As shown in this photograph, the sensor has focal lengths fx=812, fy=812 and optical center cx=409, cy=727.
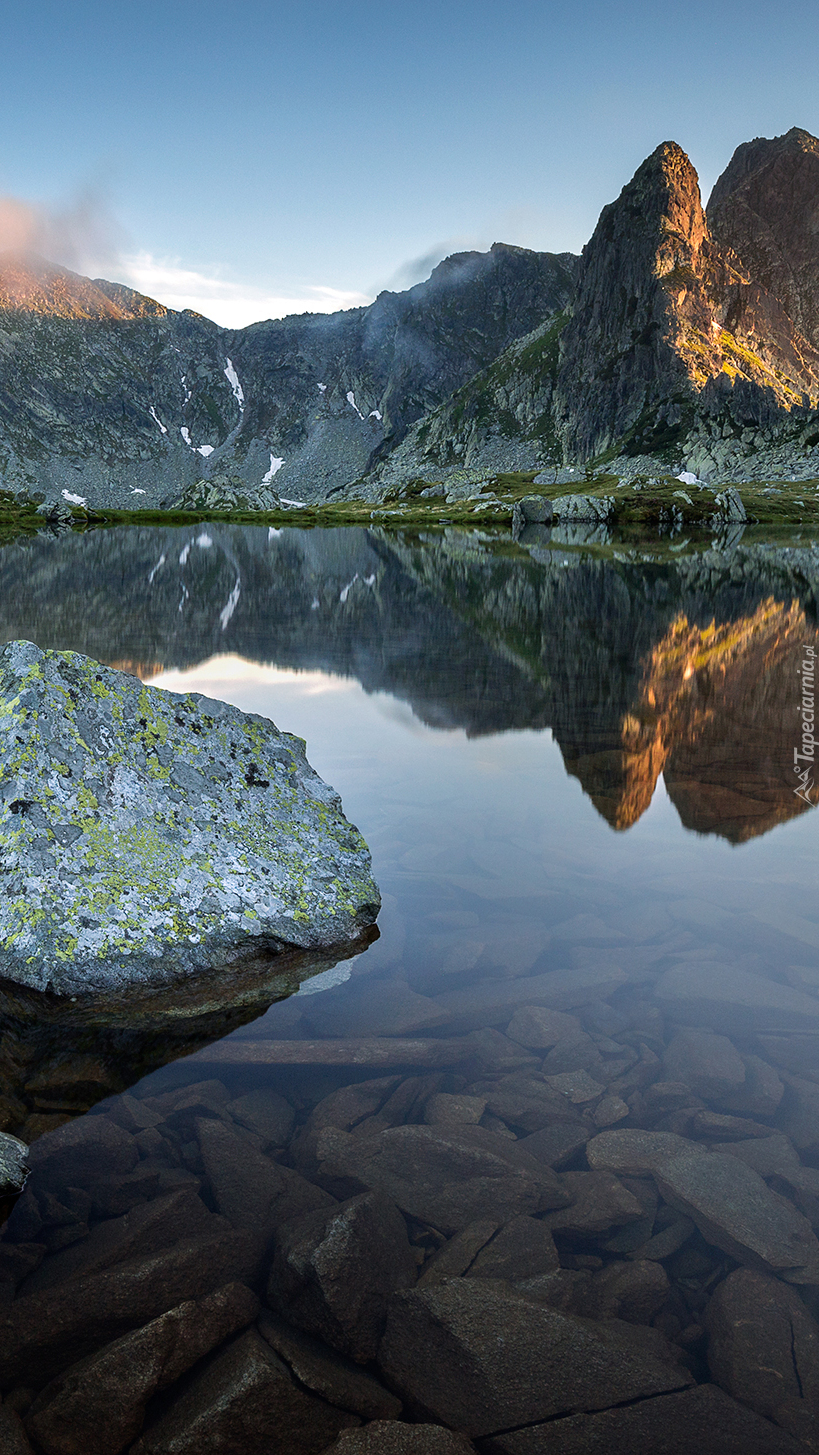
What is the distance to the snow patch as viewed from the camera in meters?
36.6

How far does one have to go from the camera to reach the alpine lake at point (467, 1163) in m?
4.34

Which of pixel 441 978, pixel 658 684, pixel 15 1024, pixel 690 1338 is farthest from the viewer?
pixel 658 684

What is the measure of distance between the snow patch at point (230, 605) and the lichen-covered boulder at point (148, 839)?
23.9m

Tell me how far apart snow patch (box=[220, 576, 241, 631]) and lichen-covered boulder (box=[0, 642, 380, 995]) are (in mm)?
23864

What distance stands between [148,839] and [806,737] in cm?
1396

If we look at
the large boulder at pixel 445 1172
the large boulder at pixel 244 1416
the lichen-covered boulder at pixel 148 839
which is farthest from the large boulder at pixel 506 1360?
the lichen-covered boulder at pixel 148 839

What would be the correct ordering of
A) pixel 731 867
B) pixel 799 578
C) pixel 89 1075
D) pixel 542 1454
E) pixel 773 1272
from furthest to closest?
pixel 799 578, pixel 731 867, pixel 89 1075, pixel 773 1272, pixel 542 1454

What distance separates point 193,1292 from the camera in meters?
4.93

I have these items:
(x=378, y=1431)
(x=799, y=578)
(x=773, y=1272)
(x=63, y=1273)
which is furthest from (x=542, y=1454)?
(x=799, y=578)

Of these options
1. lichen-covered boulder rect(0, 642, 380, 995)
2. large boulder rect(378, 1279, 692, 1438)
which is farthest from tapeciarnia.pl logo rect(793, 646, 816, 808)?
large boulder rect(378, 1279, 692, 1438)

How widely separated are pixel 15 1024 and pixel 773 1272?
671cm

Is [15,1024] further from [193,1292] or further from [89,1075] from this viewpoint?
[193,1292]

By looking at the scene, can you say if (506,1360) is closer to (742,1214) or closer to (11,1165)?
(742,1214)

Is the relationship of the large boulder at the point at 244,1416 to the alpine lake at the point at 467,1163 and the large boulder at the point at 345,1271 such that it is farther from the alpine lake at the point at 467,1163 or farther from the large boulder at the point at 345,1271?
the large boulder at the point at 345,1271
